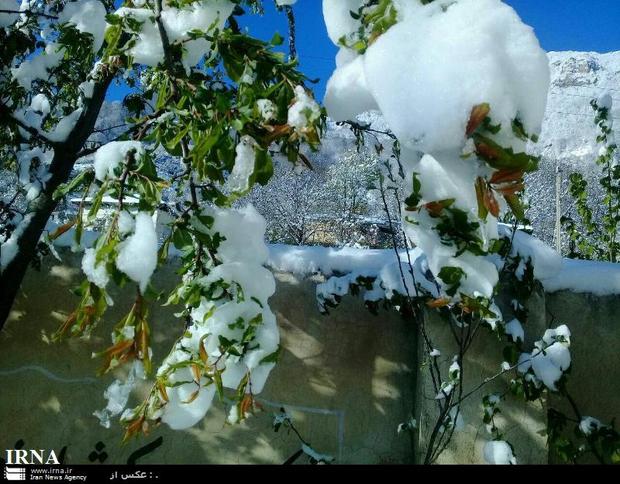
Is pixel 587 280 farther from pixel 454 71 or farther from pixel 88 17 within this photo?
pixel 88 17

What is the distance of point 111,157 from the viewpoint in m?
0.96

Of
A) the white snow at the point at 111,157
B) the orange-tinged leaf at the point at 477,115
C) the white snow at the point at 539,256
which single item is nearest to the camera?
the orange-tinged leaf at the point at 477,115

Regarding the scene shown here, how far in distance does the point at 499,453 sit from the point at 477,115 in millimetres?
1798

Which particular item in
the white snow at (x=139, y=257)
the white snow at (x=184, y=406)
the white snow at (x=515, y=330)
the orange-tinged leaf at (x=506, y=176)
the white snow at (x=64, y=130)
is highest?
the white snow at (x=64, y=130)

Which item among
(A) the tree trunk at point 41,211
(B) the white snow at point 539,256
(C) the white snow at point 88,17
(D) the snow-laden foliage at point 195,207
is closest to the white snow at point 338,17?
(D) the snow-laden foliage at point 195,207

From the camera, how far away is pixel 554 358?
6.98ft

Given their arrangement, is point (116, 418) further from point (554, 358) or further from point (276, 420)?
point (554, 358)

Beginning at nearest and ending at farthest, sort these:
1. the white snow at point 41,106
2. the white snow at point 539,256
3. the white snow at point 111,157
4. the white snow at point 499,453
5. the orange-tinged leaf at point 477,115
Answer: the orange-tinged leaf at point 477,115 → the white snow at point 111,157 → the white snow at point 499,453 → the white snow at point 539,256 → the white snow at point 41,106

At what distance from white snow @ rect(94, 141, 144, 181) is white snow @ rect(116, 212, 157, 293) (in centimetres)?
16

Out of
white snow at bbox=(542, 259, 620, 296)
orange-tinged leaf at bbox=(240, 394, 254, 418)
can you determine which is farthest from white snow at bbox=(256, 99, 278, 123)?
white snow at bbox=(542, 259, 620, 296)

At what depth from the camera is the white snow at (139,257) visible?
83 cm

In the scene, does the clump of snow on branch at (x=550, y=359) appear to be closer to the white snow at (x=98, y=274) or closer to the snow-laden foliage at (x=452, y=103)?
the snow-laden foliage at (x=452, y=103)

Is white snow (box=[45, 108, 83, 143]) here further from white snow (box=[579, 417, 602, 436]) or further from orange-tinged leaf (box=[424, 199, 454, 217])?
white snow (box=[579, 417, 602, 436])

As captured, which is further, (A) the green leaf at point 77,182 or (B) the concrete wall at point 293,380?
(B) the concrete wall at point 293,380
